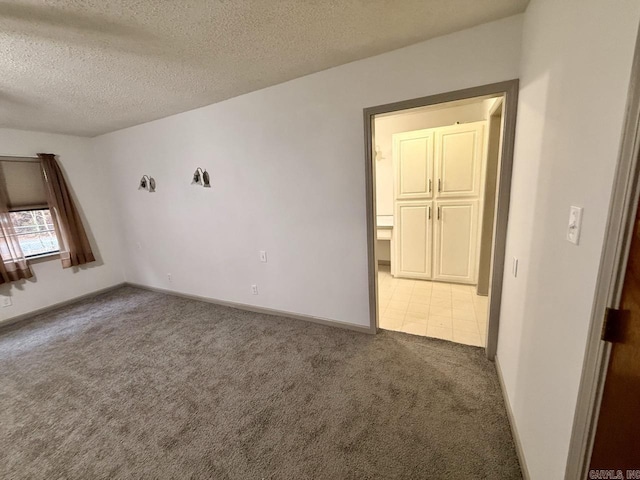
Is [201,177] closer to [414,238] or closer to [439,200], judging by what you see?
[414,238]

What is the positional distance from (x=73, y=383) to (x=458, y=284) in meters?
4.28

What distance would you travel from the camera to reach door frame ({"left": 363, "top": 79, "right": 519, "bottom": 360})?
1.67 meters

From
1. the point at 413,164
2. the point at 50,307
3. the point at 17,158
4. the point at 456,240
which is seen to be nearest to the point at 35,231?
A: the point at 17,158

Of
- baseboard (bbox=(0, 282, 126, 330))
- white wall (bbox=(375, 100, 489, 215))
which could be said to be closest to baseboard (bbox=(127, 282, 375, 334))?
baseboard (bbox=(0, 282, 126, 330))

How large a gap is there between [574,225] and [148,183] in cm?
428

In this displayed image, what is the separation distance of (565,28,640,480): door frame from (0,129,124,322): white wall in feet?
17.9

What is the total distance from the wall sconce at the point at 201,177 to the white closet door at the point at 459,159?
2.92 metres

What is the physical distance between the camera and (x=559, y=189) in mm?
972

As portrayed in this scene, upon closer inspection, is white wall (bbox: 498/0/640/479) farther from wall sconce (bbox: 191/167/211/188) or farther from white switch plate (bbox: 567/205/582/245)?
wall sconce (bbox: 191/167/211/188)

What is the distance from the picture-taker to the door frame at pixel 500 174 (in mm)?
1669

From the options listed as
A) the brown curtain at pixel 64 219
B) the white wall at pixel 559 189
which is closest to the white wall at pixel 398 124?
the white wall at pixel 559 189

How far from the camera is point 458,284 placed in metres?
3.48

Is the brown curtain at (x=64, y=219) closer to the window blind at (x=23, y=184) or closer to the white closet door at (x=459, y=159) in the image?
the window blind at (x=23, y=184)

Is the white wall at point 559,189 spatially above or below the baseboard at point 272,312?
above
